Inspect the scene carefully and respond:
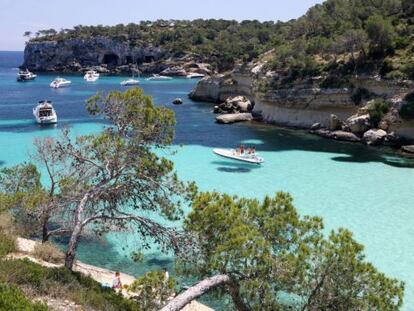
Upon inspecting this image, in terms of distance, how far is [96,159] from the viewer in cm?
1549

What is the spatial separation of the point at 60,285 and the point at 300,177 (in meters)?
23.8

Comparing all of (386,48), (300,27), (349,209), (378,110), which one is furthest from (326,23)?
(349,209)

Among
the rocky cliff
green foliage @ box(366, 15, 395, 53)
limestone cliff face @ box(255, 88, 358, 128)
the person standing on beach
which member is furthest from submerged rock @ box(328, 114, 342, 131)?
the person standing on beach

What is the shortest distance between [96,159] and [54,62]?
139 meters

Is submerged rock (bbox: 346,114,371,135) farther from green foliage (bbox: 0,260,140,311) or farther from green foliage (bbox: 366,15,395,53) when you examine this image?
green foliage (bbox: 0,260,140,311)

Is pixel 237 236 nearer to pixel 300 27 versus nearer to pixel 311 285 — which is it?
pixel 311 285

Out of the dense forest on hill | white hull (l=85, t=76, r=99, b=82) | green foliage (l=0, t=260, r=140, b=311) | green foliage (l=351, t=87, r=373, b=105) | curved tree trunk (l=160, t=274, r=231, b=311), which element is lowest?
green foliage (l=0, t=260, r=140, b=311)

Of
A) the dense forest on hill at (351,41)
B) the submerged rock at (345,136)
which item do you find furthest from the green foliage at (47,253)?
the dense forest on hill at (351,41)

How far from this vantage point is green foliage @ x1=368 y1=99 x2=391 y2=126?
1779 inches

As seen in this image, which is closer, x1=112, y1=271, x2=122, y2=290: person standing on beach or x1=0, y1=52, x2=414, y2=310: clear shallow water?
x1=112, y1=271, x2=122, y2=290: person standing on beach

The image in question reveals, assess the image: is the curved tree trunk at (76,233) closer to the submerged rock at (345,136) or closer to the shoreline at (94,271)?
the shoreline at (94,271)

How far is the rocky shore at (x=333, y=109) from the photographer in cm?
4447

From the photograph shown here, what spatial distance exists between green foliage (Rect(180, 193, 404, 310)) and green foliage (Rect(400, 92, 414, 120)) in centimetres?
3549

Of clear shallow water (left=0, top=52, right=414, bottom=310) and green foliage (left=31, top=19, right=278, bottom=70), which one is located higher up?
green foliage (left=31, top=19, right=278, bottom=70)
